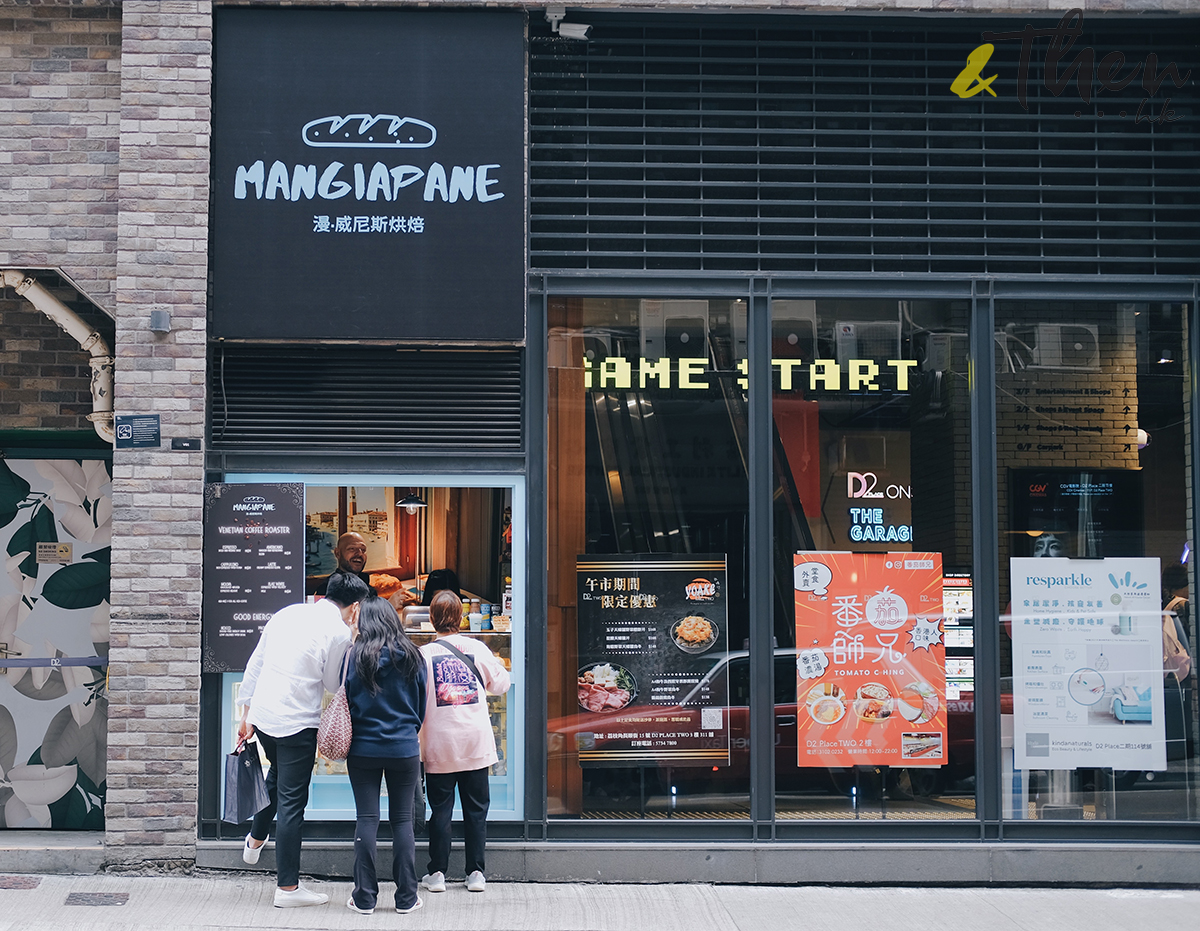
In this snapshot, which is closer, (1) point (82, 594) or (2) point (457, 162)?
(2) point (457, 162)

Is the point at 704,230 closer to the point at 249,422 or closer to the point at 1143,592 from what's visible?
the point at 249,422

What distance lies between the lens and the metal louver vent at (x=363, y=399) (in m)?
7.44

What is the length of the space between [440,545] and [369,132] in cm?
261

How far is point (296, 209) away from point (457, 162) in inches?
40.7

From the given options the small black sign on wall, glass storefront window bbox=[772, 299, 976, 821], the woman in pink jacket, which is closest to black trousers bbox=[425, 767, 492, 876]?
the woman in pink jacket

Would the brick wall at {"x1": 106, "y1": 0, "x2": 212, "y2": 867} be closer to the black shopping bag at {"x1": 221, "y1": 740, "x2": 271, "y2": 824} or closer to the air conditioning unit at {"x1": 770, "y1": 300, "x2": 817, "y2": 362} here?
the black shopping bag at {"x1": 221, "y1": 740, "x2": 271, "y2": 824}

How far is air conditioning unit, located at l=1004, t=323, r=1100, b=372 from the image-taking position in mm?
7688

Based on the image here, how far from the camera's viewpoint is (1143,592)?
25.0ft

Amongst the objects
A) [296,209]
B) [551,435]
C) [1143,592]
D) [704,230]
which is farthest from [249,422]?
[1143,592]

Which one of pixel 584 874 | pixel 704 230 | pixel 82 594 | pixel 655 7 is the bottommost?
pixel 584 874

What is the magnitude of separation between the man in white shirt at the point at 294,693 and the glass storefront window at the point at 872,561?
8.95 ft

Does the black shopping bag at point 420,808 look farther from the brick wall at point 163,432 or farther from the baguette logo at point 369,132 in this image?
the baguette logo at point 369,132

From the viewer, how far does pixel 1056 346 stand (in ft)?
25.3

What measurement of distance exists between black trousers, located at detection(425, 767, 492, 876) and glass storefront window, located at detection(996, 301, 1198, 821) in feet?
10.7
